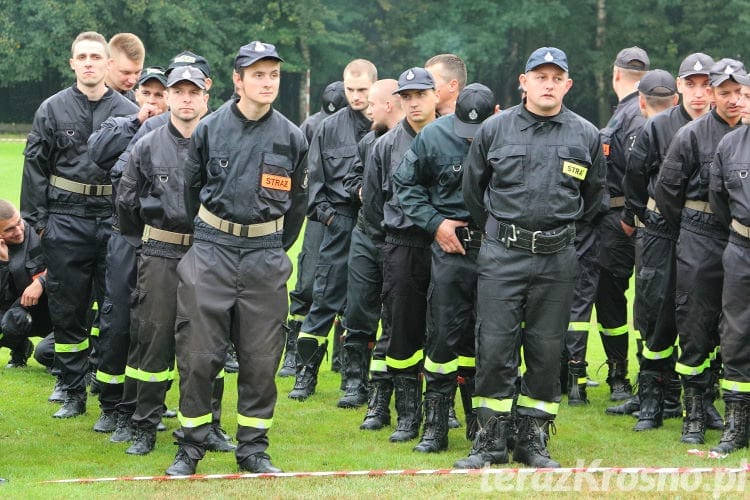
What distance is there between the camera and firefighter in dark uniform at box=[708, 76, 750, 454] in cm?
805

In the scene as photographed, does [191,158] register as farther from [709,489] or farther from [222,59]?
[222,59]

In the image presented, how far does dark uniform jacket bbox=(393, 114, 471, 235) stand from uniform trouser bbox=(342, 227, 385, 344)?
123 centimetres

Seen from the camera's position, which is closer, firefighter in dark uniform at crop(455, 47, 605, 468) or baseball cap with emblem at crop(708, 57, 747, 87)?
firefighter in dark uniform at crop(455, 47, 605, 468)

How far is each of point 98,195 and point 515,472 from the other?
4.02 meters

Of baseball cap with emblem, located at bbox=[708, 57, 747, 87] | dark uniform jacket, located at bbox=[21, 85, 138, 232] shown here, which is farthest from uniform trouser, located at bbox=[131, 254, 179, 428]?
baseball cap with emblem, located at bbox=[708, 57, 747, 87]

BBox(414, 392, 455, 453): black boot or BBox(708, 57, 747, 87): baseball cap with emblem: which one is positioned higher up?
BBox(708, 57, 747, 87): baseball cap with emblem

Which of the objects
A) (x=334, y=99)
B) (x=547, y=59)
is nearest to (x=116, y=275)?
(x=547, y=59)

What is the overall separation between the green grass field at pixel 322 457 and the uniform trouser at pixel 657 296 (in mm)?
535

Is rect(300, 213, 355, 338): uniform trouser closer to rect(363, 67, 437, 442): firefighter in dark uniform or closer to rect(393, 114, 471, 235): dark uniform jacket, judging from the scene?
rect(363, 67, 437, 442): firefighter in dark uniform

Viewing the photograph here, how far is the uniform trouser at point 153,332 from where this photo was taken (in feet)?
26.4

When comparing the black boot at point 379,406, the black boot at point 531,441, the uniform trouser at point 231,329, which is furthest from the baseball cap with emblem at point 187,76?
the black boot at point 531,441

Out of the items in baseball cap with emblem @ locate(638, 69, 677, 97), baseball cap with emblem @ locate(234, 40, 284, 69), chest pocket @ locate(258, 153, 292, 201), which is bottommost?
chest pocket @ locate(258, 153, 292, 201)

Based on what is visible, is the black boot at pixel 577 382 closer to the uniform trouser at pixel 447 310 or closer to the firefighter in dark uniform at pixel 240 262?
the uniform trouser at pixel 447 310

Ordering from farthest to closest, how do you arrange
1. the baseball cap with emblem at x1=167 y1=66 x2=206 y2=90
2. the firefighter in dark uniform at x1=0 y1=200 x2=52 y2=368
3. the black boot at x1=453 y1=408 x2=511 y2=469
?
the firefighter in dark uniform at x1=0 y1=200 x2=52 y2=368
the baseball cap with emblem at x1=167 y1=66 x2=206 y2=90
the black boot at x1=453 y1=408 x2=511 y2=469
